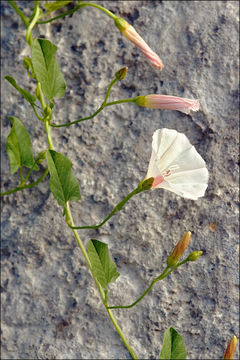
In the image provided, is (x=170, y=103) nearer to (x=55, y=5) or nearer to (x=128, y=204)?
(x=128, y=204)

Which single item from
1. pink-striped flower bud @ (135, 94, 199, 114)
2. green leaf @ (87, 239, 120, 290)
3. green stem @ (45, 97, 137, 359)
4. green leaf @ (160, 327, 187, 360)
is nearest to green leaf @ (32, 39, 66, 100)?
green stem @ (45, 97, 137, 359)

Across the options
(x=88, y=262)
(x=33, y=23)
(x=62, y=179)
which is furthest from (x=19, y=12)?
(x=88, y=262)

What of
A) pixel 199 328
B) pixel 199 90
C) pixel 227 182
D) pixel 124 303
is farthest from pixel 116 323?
pixel 199 90

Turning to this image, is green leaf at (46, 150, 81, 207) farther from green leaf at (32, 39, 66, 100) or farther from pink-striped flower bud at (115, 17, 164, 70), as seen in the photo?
pink-striped flower bud at (115, 17, 164, 70)

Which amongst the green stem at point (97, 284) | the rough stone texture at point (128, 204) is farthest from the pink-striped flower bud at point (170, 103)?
the green stem at point (97, 284)

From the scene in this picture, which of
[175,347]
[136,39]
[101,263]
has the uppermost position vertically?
[136,39]

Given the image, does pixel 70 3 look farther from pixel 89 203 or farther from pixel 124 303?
pixel 124 303
